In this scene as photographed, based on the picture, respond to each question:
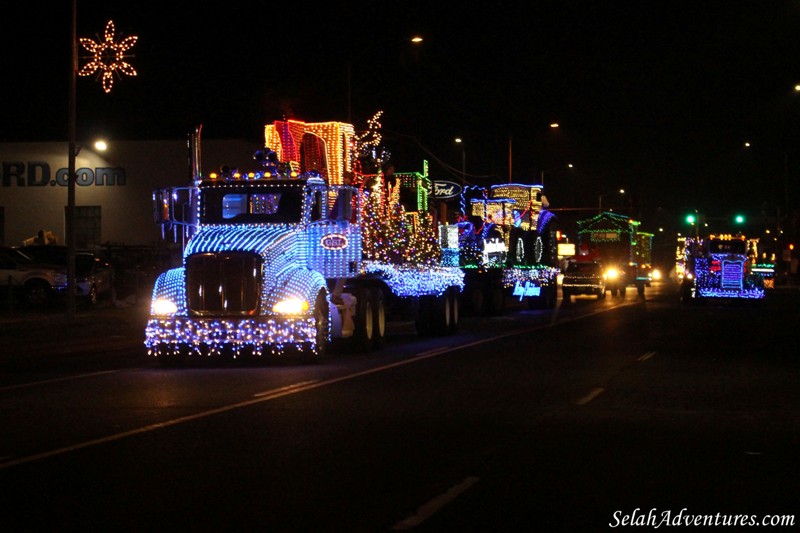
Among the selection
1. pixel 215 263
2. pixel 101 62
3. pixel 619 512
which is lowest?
pixel 619 512

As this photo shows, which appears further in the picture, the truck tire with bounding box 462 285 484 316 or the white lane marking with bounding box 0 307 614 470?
the truck tire with bounding box 462 285 484 316

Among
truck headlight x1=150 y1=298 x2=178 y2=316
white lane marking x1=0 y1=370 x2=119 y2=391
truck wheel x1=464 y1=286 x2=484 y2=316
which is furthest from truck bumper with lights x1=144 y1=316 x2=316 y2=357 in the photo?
truck wheel x1=464 y1=286 x2=484 y2=316

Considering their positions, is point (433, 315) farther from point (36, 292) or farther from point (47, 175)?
point (47, 175)

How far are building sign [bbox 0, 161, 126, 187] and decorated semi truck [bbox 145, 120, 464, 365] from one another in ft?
117

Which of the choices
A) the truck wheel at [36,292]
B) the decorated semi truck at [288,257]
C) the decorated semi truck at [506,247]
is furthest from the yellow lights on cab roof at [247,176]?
the truck wheel at [36,292]

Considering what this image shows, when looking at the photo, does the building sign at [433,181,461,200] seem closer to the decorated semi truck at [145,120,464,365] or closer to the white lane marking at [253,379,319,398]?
the decorated semi truck at [145,120,464,365]

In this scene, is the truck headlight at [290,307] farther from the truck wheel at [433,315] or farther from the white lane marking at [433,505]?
the white lane marking at [433,505]

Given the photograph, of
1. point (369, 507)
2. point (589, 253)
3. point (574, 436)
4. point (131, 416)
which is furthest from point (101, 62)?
point (589, 253)

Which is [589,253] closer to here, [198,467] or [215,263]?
[215,263]

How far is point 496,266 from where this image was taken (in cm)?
3816

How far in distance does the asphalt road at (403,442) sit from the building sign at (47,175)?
39185 mm

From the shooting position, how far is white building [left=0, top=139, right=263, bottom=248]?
59.2 meters

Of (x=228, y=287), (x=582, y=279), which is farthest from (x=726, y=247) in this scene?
(x=228, y=287)

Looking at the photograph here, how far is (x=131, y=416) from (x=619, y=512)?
6.43 m
